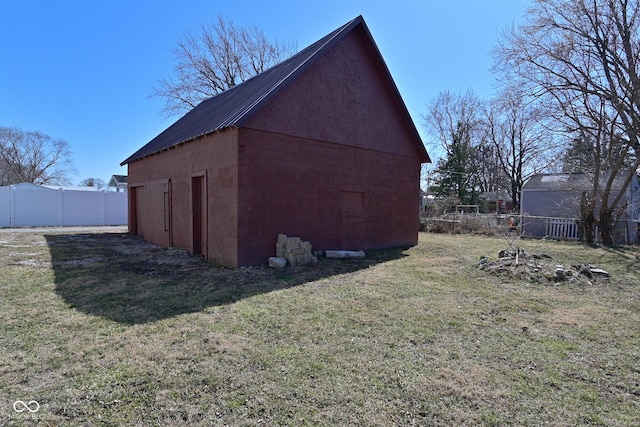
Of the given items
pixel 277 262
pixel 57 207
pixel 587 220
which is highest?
pixel 57 207

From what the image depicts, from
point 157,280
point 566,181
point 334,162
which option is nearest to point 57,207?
point 157,280

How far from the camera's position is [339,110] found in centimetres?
1021

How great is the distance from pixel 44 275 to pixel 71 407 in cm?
591

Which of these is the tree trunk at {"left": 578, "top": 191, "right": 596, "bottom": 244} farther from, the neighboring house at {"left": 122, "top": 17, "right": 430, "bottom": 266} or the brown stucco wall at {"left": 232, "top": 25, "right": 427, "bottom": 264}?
the brown stucco wall at {"left": 232, "top": 25, "right": 427, "bottom": 264}

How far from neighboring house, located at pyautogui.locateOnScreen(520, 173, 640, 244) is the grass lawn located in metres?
10.3

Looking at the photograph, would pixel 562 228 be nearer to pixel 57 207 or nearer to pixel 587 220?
pixel 587 220

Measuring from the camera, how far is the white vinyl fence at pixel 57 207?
21.0 meters

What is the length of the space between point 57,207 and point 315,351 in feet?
83.1

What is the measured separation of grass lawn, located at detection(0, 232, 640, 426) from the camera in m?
2.64

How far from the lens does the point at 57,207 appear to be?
22.4 meters

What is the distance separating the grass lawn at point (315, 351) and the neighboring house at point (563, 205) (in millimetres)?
10318

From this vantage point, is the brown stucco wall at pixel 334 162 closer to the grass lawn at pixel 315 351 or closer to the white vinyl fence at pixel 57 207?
the grass lawn at pixel 315 351

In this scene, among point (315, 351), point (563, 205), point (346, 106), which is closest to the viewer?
point (315, 351)

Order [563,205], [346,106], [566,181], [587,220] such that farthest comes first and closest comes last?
[566,181] → [563,205] → [587,220] → [346,106]
